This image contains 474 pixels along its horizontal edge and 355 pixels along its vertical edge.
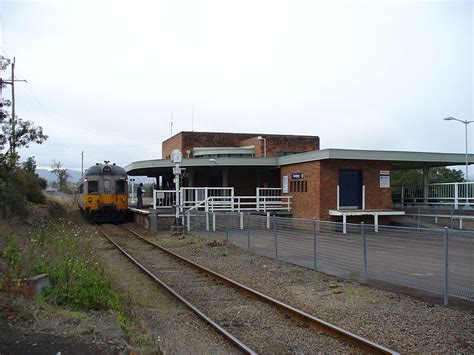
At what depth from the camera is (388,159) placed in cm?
2161

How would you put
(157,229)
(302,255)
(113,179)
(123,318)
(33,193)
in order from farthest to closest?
1. (33,193)
2. (113,179)
3. (157,229)
4. (302,255)
5. (123,318)

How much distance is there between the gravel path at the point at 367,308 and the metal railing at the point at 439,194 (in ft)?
46.2

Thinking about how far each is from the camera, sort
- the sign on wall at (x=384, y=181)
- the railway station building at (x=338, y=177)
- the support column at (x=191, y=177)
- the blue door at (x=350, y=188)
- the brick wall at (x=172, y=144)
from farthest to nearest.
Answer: the brick wall at (x=172, y=144) < the support column at (x=191, y=177) < the sign on wall at (x=384, y=181) < the blue door at (x=350, y=188) < the railway station building at (x=338, y=177)

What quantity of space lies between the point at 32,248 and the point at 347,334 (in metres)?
5.96

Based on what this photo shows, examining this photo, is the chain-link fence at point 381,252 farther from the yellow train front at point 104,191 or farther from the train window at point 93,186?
the train window at point 93,186

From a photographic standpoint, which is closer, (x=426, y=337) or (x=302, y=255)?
(x=426, y=337)

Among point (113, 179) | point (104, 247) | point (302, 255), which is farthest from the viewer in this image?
point (113, 179)

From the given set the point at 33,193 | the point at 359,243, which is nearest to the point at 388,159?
the point at 359,243

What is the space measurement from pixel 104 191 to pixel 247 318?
21890 millimetres

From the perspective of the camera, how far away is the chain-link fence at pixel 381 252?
312 inches

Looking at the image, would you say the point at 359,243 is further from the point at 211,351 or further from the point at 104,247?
the point at 104,247

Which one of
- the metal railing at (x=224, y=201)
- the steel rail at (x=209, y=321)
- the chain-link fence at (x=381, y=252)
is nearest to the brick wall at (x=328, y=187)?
the metal railing at (x=224, y=201)

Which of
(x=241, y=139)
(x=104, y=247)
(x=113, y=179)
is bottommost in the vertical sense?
(x=104, y=247)

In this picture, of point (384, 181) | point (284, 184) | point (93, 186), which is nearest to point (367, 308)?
point (384, 181)
